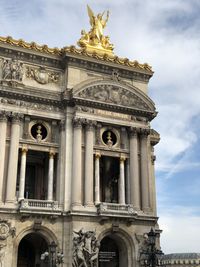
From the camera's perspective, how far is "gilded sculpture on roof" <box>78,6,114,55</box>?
135 feet

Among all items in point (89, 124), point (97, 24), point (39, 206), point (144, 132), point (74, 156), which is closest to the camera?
point (39, 206)

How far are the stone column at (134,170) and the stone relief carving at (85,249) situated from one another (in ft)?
17.4

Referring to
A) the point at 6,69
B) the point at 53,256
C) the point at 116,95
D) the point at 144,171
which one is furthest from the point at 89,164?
the point at 6,69

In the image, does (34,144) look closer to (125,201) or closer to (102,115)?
(102,115)

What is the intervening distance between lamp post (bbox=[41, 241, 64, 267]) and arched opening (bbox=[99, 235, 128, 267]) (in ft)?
13.1

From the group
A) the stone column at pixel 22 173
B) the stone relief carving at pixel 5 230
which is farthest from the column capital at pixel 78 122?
the stone relief carving at pixel 5 230

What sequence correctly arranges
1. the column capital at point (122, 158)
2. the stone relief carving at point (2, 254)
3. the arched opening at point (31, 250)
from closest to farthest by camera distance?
the stone relief carving at point (2, 254), the arched opening at point (31, 250), the column capital at point (122, 158)

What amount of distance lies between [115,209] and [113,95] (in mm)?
10111

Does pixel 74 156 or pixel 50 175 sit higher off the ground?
pixel 74 156

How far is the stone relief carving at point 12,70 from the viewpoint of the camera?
36031mm

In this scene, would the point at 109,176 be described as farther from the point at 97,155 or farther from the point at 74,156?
the point at 74,156

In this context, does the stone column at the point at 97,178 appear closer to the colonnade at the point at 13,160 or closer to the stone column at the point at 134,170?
the stone column at the point at 134,170

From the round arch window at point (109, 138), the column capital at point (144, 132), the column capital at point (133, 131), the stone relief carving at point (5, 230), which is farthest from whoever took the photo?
the column capital at point (144, 132)

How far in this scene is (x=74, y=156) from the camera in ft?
117
